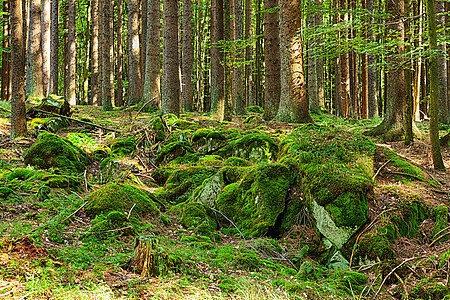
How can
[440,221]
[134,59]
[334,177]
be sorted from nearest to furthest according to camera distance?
[440,221] → [334,177] → [134,59]

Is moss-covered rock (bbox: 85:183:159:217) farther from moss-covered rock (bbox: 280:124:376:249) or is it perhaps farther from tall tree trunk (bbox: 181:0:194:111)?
tall tree trunk (bbox: 181:0:194:111)

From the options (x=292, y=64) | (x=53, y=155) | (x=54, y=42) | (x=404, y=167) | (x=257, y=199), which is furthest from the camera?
(x=54, y=42)

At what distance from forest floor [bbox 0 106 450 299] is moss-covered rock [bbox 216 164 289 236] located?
36cm

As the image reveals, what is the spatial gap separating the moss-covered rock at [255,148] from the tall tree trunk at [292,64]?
7.84 feet

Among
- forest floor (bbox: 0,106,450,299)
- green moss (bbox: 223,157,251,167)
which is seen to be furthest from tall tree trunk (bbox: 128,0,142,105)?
forest floor (bbox: 0,106,450,299)

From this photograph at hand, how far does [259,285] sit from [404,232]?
3030 millimetres

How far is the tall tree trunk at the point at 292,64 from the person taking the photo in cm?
1054

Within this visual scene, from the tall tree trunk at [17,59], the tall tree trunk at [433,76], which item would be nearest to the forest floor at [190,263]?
the tall tree trunk at [433,76]

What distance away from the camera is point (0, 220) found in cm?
470

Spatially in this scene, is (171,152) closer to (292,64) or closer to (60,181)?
(60,181)

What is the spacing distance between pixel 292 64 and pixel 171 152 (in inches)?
177

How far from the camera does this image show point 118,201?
5723mm

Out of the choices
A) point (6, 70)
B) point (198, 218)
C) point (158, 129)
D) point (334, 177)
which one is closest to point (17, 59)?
point (158, 129)

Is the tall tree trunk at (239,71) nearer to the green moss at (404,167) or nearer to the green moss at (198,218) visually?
the green moss at (404,167)
